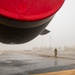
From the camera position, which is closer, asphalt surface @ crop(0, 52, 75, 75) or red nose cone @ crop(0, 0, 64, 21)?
red nose cone @ crop(0, 0, 64, 21)

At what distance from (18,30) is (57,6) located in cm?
75

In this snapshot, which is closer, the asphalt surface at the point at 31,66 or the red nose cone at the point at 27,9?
the red nose cone at the point at 27,9

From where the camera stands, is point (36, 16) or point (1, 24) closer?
point (36, 16)

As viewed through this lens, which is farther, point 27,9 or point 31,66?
point 31,66

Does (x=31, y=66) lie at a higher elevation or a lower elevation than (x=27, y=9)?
lower

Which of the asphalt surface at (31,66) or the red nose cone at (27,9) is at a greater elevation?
the red nose cone at (27,9)

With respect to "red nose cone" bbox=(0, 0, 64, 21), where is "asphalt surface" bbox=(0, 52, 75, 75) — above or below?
below

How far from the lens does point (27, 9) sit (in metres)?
2.48

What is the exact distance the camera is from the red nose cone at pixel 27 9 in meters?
2.42

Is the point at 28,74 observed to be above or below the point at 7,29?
below

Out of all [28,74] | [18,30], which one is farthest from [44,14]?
[28,74]

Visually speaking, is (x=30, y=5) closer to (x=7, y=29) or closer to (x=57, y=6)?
(x=57, y=6)

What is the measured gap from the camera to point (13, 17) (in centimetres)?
241

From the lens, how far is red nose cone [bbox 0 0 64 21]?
242 cm
